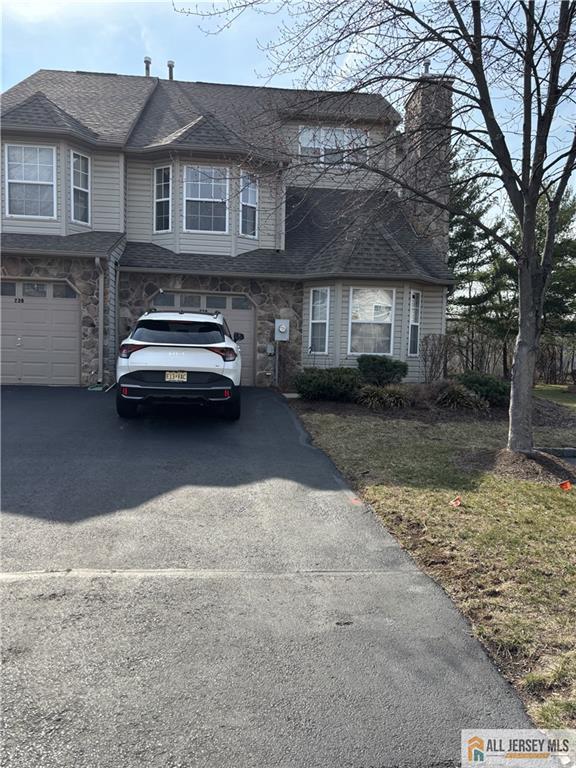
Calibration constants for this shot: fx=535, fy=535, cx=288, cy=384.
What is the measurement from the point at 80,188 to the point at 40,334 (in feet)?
13.1

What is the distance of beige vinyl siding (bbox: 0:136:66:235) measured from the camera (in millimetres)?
13383

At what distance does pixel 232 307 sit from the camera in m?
14.6

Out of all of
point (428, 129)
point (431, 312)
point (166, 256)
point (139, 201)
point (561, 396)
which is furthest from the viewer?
point (561, 396)

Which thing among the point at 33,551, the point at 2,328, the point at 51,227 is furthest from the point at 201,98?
the point at 33,551

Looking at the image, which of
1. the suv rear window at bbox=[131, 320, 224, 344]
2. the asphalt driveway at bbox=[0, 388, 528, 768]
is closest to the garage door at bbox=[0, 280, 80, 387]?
the suv rear window at bbox=[131, 320, 224, 344]

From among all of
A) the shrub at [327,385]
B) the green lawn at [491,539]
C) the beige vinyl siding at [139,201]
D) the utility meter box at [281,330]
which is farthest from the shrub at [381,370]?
the beige vinyl siding at [139,201]

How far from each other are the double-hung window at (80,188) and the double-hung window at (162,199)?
1.77m

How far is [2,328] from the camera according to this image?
43.4 feet

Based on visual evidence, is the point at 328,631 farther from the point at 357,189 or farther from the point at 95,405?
the point at 95,405

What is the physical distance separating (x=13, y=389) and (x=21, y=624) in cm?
1087

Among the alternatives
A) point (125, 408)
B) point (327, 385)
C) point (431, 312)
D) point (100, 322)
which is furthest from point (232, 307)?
point (125, 408)

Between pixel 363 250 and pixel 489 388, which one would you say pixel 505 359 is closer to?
pixel 363 250

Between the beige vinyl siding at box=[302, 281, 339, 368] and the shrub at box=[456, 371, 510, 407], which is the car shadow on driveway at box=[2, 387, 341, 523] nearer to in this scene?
the beige vinyl siding at box=[302, 281, 339, 368]

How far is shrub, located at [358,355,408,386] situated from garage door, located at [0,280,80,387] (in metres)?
7.17
